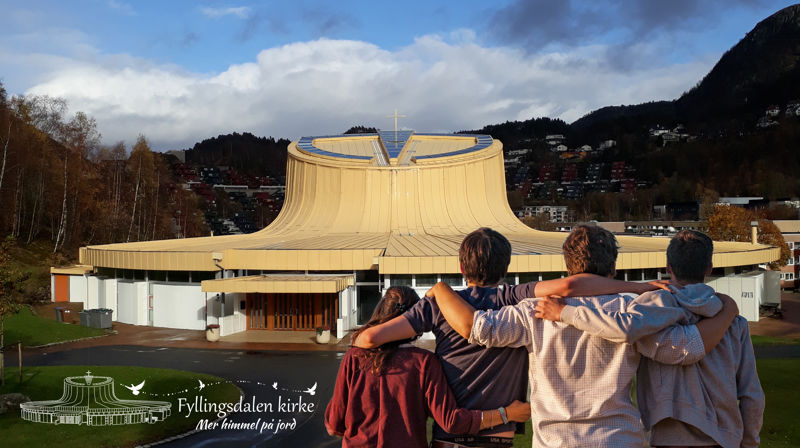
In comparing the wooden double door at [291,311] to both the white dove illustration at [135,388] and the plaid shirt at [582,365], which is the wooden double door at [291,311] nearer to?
the white dove illustration at [135,388]

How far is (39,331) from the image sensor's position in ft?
57.4

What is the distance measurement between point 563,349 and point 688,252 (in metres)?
0.94

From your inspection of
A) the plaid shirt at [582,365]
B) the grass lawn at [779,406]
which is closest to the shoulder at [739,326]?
the plaid shirt at [582,365]

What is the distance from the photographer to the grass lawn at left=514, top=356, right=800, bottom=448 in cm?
809

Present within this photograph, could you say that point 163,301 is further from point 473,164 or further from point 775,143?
point 775,143

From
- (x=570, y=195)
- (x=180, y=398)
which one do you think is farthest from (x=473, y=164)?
(x=570, y=195)

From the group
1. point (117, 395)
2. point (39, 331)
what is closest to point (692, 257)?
point (117, 395)

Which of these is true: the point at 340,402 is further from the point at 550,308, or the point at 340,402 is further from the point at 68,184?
the point at 68,184

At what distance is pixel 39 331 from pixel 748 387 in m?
18.9

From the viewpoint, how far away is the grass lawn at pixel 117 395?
27.8ft

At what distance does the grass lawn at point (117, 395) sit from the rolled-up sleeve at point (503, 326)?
7.15 m

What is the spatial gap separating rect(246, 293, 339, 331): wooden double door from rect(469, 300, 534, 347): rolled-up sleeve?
15.1m

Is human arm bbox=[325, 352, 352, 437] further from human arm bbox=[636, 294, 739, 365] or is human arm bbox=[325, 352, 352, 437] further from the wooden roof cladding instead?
the wooden roof cladding

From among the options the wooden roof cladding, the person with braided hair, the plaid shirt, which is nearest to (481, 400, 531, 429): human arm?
the person with braided hair
